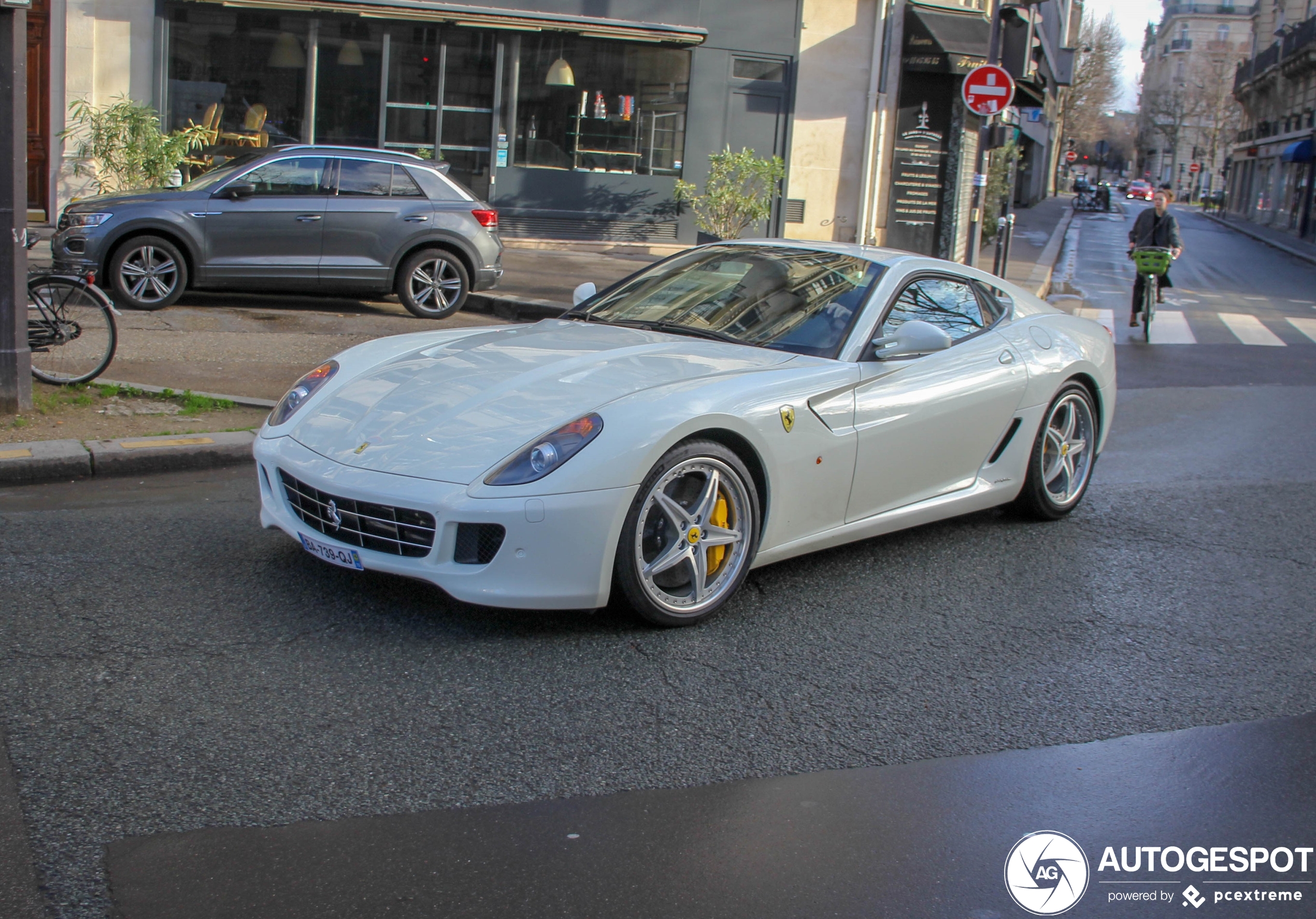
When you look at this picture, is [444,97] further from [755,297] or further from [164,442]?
[755,297]

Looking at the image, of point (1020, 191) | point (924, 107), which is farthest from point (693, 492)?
point (1020, 191)

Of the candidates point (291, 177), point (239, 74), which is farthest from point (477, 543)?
point (239, 74)

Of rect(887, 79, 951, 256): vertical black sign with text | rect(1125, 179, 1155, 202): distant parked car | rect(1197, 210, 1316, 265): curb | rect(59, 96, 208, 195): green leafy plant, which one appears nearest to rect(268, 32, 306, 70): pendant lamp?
rect(59, 96, 208, 195): green leafy plant

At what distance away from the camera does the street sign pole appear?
6574mm

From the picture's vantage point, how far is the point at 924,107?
862 inches

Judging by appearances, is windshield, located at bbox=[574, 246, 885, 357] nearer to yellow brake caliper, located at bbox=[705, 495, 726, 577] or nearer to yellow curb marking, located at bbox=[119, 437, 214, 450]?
yellow brake caliper, located at bbox=[705, 495, 726, 577]

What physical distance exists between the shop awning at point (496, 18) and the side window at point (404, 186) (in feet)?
23.9

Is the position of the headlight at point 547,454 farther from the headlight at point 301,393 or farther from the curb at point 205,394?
the curb at point 205,394

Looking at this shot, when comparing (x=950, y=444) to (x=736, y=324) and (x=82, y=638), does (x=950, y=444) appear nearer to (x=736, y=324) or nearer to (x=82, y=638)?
(x=736, y=324)

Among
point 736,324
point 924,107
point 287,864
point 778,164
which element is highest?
point 924,107

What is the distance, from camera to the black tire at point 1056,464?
19.8 feet

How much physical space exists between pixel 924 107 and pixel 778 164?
5.18 meters

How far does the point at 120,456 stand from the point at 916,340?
3.86 meters

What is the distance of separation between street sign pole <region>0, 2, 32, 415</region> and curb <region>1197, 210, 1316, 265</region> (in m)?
34.6
